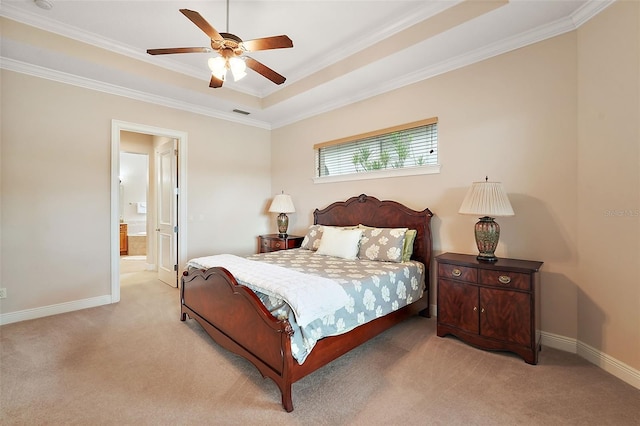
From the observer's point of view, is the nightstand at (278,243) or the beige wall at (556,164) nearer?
the beige wall at (556,164)

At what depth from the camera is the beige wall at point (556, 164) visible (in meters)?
2.04

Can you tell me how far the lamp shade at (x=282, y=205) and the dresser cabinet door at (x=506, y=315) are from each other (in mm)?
2982

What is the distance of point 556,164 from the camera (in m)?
2.47

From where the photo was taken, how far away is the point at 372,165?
3.90 meters

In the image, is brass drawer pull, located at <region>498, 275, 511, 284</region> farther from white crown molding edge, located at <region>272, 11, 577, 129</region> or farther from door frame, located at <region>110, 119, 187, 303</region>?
door frame, located at <region>110, 119, 187, 303</region>

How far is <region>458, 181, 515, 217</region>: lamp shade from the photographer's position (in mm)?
2441

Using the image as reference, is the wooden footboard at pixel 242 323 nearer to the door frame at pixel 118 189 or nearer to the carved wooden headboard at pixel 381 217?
the door frame at pixel 118 189

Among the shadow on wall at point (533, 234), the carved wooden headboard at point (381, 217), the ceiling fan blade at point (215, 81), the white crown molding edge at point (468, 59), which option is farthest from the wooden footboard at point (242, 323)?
the white crown molding edge at point (468, 59)

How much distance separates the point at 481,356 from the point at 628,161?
5.96ft

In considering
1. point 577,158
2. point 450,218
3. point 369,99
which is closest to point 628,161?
point 577,158

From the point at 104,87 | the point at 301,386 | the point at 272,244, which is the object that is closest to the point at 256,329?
the point at 301,386

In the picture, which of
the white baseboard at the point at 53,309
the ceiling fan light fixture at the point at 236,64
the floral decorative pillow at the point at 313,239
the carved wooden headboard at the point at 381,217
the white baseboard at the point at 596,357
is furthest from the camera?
the floral decorative pillow at the point at 313,239

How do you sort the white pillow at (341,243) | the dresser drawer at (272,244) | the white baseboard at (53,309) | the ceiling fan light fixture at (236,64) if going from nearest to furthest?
the ceiling fan light fixture at (236,64) → the white baseboard at (53,309) → the white pillow at (341,243) → the dresser drawer at (272,244)

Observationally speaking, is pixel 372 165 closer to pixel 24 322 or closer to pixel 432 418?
pixel 432 418
